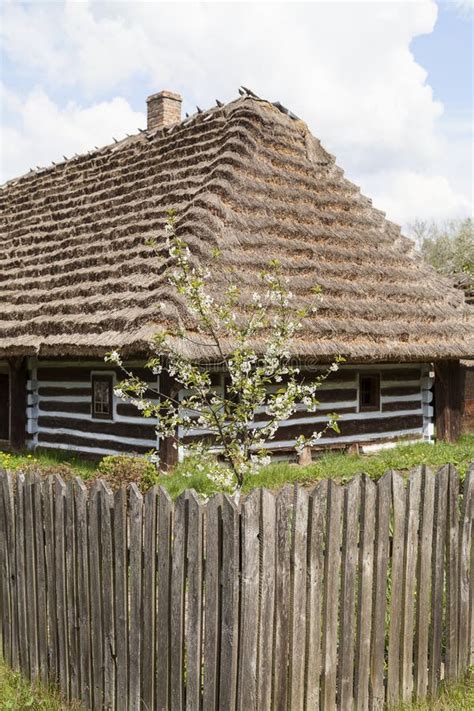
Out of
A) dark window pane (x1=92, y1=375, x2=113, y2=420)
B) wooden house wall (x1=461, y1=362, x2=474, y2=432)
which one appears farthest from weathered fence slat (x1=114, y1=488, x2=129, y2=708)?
wooden house wall (x1=461, y1=362, x2=474, y2=432)

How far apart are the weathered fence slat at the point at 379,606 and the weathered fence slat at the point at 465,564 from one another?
703 millimetres

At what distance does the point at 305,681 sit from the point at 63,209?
1423 cm

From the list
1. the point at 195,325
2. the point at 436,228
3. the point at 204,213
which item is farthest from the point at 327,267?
the point at 436,228

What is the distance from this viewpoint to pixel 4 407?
621 inches

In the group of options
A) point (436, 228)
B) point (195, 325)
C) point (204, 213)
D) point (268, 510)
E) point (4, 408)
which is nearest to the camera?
point (268, 510)

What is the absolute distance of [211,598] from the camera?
3863 mm

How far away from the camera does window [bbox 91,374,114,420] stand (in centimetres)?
1285

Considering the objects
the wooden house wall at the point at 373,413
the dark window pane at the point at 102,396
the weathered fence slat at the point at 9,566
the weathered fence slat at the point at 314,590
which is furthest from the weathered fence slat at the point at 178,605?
the dark window pane at the point at 102,396

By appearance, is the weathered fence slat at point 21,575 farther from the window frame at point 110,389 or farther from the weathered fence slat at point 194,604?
the window frame at point 110,389

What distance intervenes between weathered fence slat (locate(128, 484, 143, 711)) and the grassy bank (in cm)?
183

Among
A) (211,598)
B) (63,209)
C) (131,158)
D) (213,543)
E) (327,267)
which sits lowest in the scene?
(211,598)

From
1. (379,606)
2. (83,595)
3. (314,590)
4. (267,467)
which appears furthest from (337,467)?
(314,590)

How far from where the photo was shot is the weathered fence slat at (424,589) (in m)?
4.42

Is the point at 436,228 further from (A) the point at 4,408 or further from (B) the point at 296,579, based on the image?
(B) the point at 296,579
